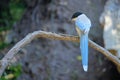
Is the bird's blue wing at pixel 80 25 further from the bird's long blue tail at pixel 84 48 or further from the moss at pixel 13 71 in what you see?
the moss at pixel 13 71

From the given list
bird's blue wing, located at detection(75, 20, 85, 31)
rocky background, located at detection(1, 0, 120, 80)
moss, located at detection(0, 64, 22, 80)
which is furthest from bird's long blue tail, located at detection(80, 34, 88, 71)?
moss, located at detection(0, 64, 22, 80)

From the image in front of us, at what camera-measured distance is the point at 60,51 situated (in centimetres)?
563

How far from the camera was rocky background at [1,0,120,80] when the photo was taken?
5.48 meters

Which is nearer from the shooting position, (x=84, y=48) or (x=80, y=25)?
(x=84, y=48)

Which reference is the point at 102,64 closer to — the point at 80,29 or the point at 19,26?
the point at 19,26

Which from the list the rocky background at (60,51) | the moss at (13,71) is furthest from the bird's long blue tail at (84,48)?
the moss at (13,71)

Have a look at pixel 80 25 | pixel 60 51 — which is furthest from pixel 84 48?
pixel 60 51

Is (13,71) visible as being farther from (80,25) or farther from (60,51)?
(80,25)

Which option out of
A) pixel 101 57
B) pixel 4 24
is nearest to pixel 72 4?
pixel 101 57

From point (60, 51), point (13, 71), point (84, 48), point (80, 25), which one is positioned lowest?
point (13, 71)

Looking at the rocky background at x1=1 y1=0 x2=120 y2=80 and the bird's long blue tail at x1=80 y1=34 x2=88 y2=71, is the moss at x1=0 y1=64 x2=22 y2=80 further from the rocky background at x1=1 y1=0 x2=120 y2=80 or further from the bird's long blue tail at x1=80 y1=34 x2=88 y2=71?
the bird's long blue tail at x1=80 y1=34 x2=88 y2=71

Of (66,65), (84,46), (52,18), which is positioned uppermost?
(84,46)

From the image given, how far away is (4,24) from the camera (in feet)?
26.9

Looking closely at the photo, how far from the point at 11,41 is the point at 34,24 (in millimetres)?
622
